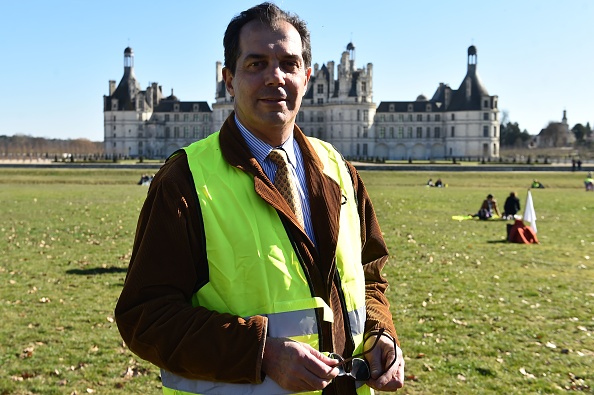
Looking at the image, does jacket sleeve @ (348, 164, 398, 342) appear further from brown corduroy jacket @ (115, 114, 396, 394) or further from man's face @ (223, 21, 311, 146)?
man's face @ (223, 21, 311, 146)

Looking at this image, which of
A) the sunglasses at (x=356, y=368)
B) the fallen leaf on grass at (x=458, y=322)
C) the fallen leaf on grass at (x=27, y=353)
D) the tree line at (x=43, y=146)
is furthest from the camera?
the tree line at (x=43, y=146)

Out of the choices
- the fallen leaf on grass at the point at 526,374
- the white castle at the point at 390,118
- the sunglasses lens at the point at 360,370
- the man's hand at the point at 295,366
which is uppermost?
the white castle at the point at 390,118

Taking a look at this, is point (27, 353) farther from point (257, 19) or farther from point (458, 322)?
point (257, 19)

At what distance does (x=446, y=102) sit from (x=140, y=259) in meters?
95.3

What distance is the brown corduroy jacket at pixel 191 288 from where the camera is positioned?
1.96 metres

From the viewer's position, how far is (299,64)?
227cm

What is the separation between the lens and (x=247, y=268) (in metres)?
2.03

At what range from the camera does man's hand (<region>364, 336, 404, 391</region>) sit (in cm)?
222

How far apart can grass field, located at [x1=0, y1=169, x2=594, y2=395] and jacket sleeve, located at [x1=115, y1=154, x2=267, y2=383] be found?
10.7 ft

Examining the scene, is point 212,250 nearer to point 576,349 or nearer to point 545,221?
point 576,349

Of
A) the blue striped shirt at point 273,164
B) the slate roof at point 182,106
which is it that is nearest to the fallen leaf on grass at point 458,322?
the blue striped shirt at point 273,164

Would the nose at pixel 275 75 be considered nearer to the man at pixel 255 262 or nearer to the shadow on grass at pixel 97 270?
the man at pixel 255 262

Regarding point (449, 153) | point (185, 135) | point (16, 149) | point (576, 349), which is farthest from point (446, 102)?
point (576, 349)

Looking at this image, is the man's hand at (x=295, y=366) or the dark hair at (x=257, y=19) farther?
the dark hair at (x=257, y=19)
